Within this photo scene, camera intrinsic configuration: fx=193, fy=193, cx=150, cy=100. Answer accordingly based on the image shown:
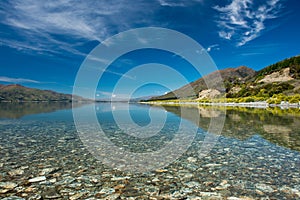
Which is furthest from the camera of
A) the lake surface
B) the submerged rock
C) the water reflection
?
the water reflection

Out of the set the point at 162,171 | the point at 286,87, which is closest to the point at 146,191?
the point at 162,171

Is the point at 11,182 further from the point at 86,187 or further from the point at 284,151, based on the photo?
the point at 284,151

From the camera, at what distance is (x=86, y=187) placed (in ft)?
17.2

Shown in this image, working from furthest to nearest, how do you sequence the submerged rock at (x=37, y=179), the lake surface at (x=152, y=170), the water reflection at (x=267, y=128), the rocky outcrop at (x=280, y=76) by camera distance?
the rocky outcrop at (x=280, y=76), the water reflection at (x=267, y=128), the submerged rock at (x=37, y=179), the lake surface at (x=152, y=170)

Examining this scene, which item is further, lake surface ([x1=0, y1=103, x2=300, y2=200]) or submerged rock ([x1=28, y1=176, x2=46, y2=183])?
submerged rock ([x1=28, y1=176, x2=46, y2=183])

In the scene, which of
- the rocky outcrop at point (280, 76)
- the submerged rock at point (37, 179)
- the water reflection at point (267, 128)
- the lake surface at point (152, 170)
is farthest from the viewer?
→ the rocky outcrop at point (280, 76)

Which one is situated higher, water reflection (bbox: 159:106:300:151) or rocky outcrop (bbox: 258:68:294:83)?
rocky outcrop (bbox: 258:68:294:83)

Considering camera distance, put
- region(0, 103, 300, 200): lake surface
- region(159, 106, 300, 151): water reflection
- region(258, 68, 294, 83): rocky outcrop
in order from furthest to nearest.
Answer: region(258, 68, 294, 83): rocky outcrop, region(159, 106, 300, 151): water reflection, region(0, 103, 300, 200): lake surface

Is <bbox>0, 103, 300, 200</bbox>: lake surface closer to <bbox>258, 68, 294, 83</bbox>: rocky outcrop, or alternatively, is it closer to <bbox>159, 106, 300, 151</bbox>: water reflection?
<bbox>159, 106, 300, 151</bbox>: water reflection

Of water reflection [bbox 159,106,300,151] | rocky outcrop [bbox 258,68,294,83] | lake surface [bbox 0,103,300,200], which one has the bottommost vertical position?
lake surface [bbox 0,103,300,200]

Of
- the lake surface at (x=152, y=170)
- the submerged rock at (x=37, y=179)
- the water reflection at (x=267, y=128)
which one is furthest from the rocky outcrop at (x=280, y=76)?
the submerged rock at (x=37, y=179)

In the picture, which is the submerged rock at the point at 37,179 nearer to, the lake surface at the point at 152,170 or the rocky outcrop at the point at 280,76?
the lake surface at the point at 152,170

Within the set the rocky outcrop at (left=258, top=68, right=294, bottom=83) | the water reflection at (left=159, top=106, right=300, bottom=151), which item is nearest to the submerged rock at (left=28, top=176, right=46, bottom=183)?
the water reflection at (left=159, top=106, right=300, bottom=151)

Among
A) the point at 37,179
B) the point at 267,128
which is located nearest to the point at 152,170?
the point at 37,179
